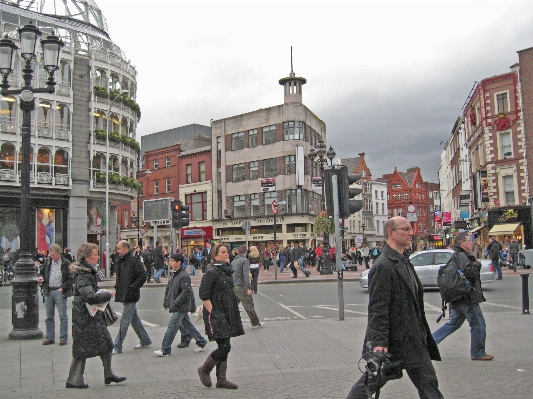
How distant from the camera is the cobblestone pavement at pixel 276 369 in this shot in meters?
6.48

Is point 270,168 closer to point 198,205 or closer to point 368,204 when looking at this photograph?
point 198,205

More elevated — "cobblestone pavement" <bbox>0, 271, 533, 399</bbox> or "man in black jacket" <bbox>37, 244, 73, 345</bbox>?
"man in black jacket" <bbox>37, 244, 73, 345</bbox>

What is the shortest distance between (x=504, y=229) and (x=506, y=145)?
21.7 feet

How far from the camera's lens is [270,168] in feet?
176

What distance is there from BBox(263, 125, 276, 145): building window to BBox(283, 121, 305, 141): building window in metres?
1.41

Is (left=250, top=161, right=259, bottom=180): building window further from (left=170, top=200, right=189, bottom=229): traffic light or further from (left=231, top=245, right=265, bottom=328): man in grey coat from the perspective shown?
(left=231, top=245, right=265, bottom=328): man in grey coat

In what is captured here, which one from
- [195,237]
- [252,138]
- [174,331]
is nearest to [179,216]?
[174,331]

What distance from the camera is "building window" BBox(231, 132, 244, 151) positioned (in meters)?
56.2

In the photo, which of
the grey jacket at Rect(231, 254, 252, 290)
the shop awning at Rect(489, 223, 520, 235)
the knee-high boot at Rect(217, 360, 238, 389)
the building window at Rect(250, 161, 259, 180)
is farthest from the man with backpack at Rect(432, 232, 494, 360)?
the building window at Rect(250, 161, 259, 180)

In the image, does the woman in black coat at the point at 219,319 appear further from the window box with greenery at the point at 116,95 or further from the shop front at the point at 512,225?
the shop front at the point at 512,225

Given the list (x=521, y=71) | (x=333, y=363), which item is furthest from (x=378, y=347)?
(x=521, y=71)

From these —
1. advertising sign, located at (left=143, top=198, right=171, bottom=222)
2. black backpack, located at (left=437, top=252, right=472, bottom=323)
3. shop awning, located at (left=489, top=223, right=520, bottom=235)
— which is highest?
advertising sign, located at (left=143, top=198, right=171, bottom=222)

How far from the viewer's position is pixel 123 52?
40.6m

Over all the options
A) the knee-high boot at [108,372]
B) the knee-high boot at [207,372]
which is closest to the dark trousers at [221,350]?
the knee-high boot at [207,372]
